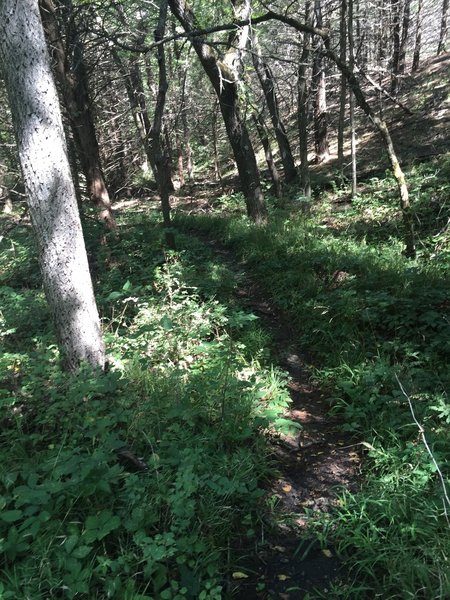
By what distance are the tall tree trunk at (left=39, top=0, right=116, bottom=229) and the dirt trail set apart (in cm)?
583

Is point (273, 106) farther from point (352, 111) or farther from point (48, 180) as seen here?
point (48, 180)

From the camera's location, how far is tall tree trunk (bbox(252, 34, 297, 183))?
37.4 ft

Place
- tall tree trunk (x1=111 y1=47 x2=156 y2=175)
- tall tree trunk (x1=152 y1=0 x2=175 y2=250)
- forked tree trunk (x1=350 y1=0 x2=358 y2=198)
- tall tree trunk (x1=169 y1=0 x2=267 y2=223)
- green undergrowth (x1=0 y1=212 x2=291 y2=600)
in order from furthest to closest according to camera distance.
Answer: forked tree trunk (x1=350 y1=0 x2=358 y2=198) → tall tree trunk (x1=111 y1=47 x2=156 y2=175) → tall tree trunk (x1=169 y1=0 x2=267 y2=223) → tall tree trunk (x1=152 y1=0 x2=175 y2=250) → green undergrowth (x1=0 y1=212 x2=291 y2=600)

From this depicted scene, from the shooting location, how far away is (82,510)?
262 centimetres

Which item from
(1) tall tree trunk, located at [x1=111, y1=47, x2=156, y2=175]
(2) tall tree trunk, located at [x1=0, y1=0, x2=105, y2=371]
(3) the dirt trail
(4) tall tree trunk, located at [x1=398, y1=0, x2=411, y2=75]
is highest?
(4) tall tree trunk, located at [x1=398, y1=0, x2=411, y2=75]

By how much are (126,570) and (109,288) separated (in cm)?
502

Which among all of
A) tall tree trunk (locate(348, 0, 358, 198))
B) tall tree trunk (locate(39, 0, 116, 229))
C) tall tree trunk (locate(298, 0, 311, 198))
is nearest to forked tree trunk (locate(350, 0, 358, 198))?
tall tree trunk (locate(348, 0, 358, 198))

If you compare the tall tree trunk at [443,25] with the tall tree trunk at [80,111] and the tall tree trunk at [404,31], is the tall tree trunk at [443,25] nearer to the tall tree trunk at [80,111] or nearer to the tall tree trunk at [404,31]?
the tall tree trunk at [404,31]

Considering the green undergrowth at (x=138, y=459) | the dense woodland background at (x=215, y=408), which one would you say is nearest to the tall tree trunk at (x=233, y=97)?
the dense woodland background at (x=215, y=408)

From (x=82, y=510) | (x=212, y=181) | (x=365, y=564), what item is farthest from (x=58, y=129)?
(x=212, y=181)

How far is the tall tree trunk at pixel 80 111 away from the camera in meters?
7.73

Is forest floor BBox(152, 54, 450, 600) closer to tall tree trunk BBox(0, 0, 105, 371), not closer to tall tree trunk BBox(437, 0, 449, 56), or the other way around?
tall tree trunk BBox(0, 0, 105, 371)

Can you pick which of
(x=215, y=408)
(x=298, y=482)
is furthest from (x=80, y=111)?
(x=298, y=482)

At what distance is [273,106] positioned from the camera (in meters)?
12.3
